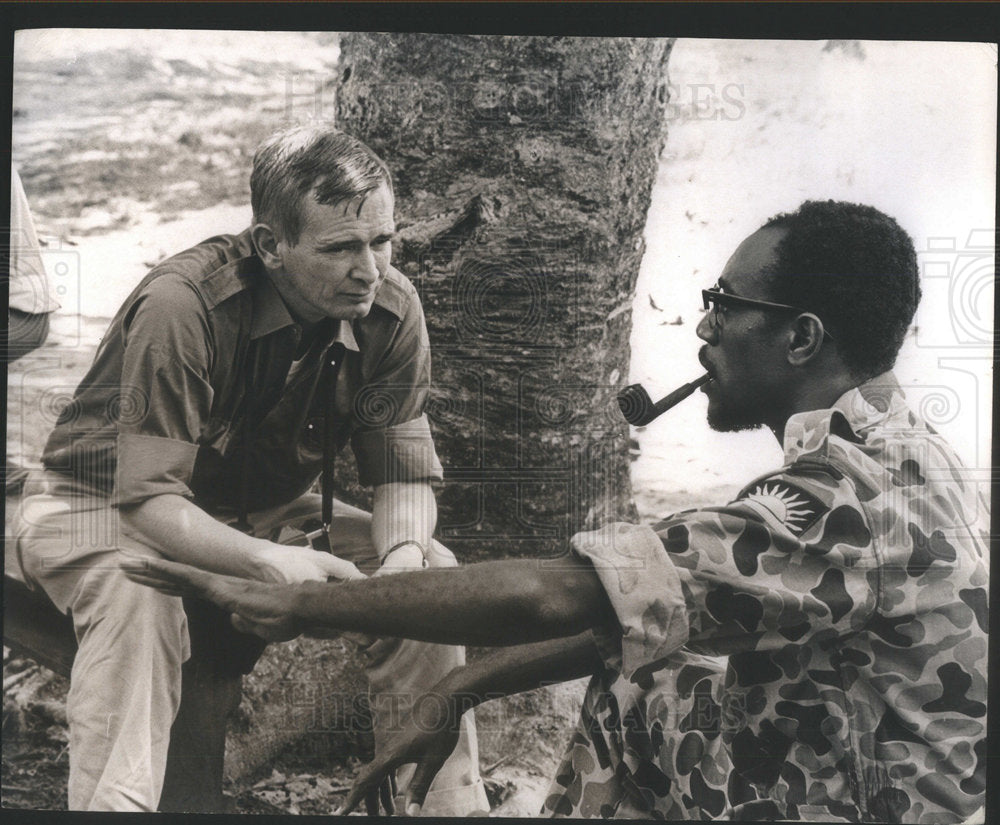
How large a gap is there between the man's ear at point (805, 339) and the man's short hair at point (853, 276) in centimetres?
3

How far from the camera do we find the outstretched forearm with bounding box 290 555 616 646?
3684mm

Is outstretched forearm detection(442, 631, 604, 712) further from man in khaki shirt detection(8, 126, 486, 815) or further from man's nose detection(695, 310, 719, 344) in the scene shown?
man's nose detection(695, 310, 719, 344)

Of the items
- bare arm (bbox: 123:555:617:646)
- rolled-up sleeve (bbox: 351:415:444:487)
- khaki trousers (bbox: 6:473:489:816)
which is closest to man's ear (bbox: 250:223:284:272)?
rolled-up sleeve (bbox: 351:415:444:487)

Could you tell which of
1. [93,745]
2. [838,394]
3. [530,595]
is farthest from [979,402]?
[93,745]

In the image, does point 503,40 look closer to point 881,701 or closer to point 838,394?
point 838,394

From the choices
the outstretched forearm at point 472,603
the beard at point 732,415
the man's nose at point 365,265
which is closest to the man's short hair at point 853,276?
the beard at point 732,415

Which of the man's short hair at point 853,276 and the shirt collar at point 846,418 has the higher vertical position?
the man's short hair at point 853,276

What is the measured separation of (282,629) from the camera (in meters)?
3.81

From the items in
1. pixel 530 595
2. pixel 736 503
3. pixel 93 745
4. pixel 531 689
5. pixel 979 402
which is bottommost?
pixel 93 745

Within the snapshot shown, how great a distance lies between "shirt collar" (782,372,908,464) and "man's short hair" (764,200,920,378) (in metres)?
0.07

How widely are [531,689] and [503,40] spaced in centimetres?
233

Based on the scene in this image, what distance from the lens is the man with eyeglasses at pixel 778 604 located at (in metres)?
3.65

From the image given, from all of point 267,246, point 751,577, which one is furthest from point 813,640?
point 267,246

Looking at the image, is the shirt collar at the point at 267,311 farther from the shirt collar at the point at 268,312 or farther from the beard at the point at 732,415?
the beard at the point at 732,415
